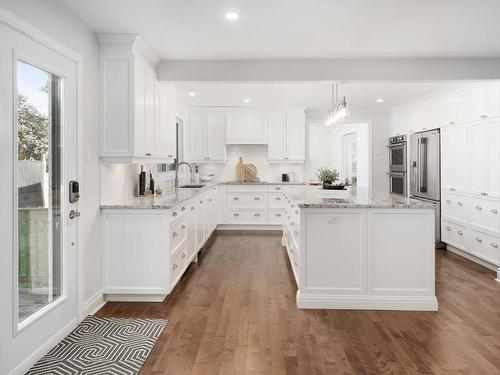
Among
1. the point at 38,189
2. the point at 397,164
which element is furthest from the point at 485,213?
the point at 38,189

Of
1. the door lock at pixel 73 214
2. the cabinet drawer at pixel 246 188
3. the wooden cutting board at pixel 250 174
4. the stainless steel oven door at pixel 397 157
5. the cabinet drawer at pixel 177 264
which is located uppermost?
the stainless steel oven door at pixel 397 157

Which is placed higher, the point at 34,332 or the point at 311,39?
the point at 311,39

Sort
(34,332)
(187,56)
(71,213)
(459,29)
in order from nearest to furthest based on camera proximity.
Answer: (34,332) < (71,213) < (459,29) < (187,56)

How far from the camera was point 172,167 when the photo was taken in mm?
5977

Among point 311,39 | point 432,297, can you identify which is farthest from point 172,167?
→ point 432,297

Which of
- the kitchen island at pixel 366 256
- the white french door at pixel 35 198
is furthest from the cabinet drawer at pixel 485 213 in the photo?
the white french door at pixel 35 198

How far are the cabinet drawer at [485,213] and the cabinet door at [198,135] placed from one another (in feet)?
14.6

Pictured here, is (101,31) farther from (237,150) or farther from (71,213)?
(237,150)

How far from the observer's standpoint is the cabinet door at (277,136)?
6.77 metres

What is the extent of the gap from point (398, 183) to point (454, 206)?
1563 mm

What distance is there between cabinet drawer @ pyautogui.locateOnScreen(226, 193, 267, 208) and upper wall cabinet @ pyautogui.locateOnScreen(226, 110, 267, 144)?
40.2 inches

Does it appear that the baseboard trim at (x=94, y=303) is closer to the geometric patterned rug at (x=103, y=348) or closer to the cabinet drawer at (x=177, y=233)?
the geometric patterned rug at (x=103, y=348)

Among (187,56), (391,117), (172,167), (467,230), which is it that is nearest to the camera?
(187,56)

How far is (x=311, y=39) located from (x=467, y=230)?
10.5 feet
